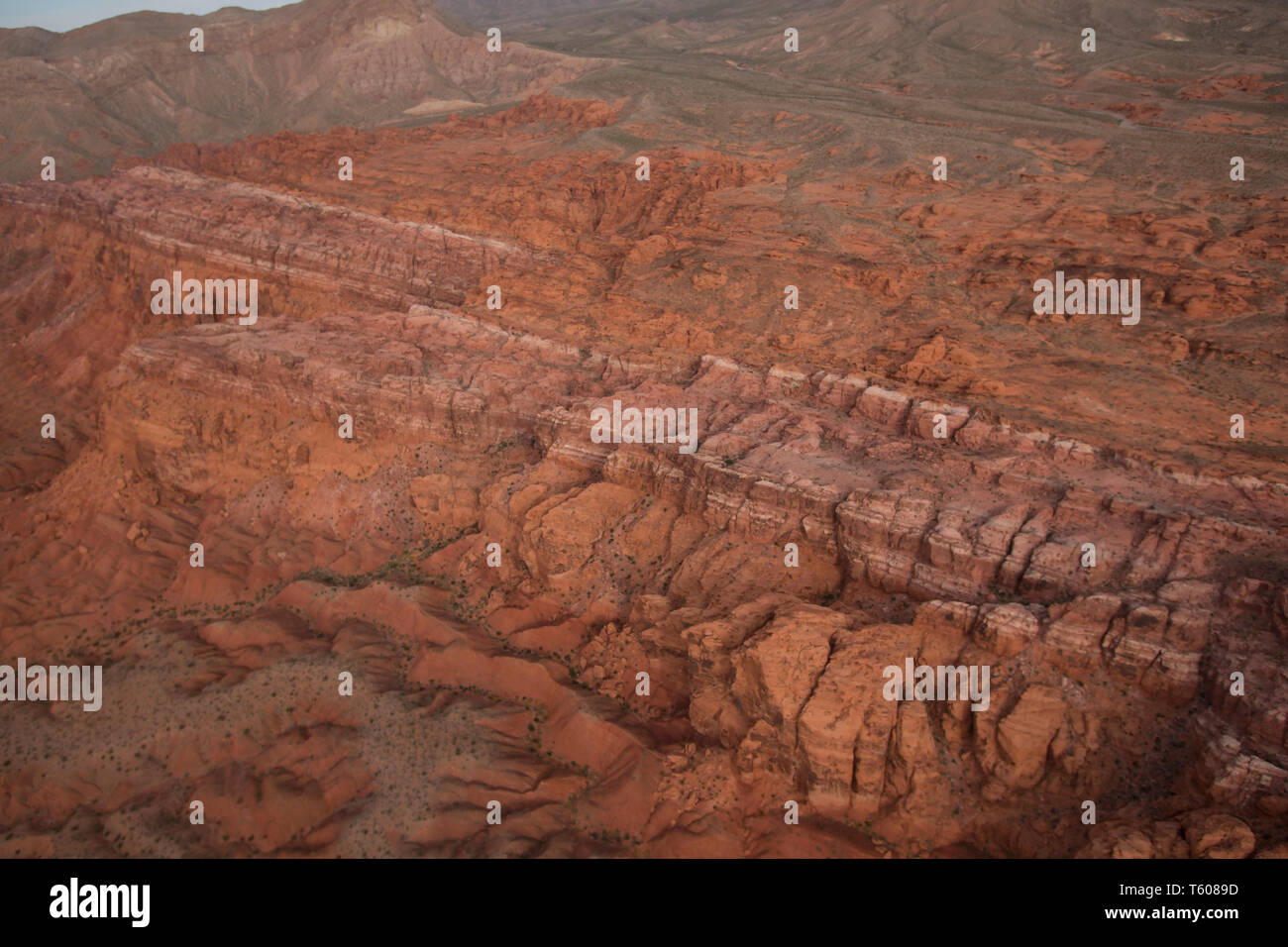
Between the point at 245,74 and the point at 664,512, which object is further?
the point at 245,74

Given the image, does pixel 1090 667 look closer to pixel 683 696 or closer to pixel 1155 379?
pixel 683 696

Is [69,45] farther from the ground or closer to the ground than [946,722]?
farther from the ground

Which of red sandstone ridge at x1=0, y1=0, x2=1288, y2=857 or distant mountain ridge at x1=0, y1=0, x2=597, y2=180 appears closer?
red sandstone ridge at x1=0, y1=0, x2=1288, y2=857

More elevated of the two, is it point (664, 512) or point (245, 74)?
point (245, 74)

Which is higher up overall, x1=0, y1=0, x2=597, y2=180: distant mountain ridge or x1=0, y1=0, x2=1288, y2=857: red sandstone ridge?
x1=0, y1=0, x2=597, y2=180: distant mountain ridge

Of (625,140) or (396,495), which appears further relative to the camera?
(625,140)

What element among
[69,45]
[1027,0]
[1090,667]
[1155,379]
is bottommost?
[1090,667]

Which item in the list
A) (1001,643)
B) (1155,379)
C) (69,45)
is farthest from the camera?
(69,45)

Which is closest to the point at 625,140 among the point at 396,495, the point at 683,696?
the point at 396,495
